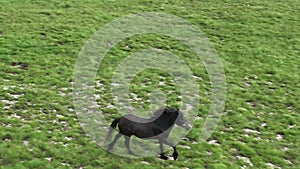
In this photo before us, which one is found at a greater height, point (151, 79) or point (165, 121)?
point (165, 121)

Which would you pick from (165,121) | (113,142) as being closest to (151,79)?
(113,142)

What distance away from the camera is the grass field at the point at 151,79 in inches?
520

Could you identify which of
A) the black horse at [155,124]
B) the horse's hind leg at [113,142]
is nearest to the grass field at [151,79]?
the horse's hind leg at [113,142]

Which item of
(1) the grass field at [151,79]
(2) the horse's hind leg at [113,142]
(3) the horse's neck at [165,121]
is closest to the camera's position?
(3) the horse's neck at [165,121]

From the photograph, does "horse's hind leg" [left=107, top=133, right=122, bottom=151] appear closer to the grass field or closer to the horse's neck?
the grass field

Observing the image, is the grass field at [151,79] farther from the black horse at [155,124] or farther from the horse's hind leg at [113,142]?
the black horse at [155,124]

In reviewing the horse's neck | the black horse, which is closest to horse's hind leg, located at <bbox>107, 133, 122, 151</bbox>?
the black horse

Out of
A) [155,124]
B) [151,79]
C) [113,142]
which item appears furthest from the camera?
[151,79]

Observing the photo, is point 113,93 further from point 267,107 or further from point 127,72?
point 267,107

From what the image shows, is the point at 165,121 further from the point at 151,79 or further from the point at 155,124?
the point at 151,79

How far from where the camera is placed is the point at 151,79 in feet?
64.2

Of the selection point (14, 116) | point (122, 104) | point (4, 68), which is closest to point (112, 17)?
point (4, 68)

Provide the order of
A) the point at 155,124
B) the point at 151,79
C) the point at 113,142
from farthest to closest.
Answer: the point at 151,79, the point at 113,142, the point at 155,124

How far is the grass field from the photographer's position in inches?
520
